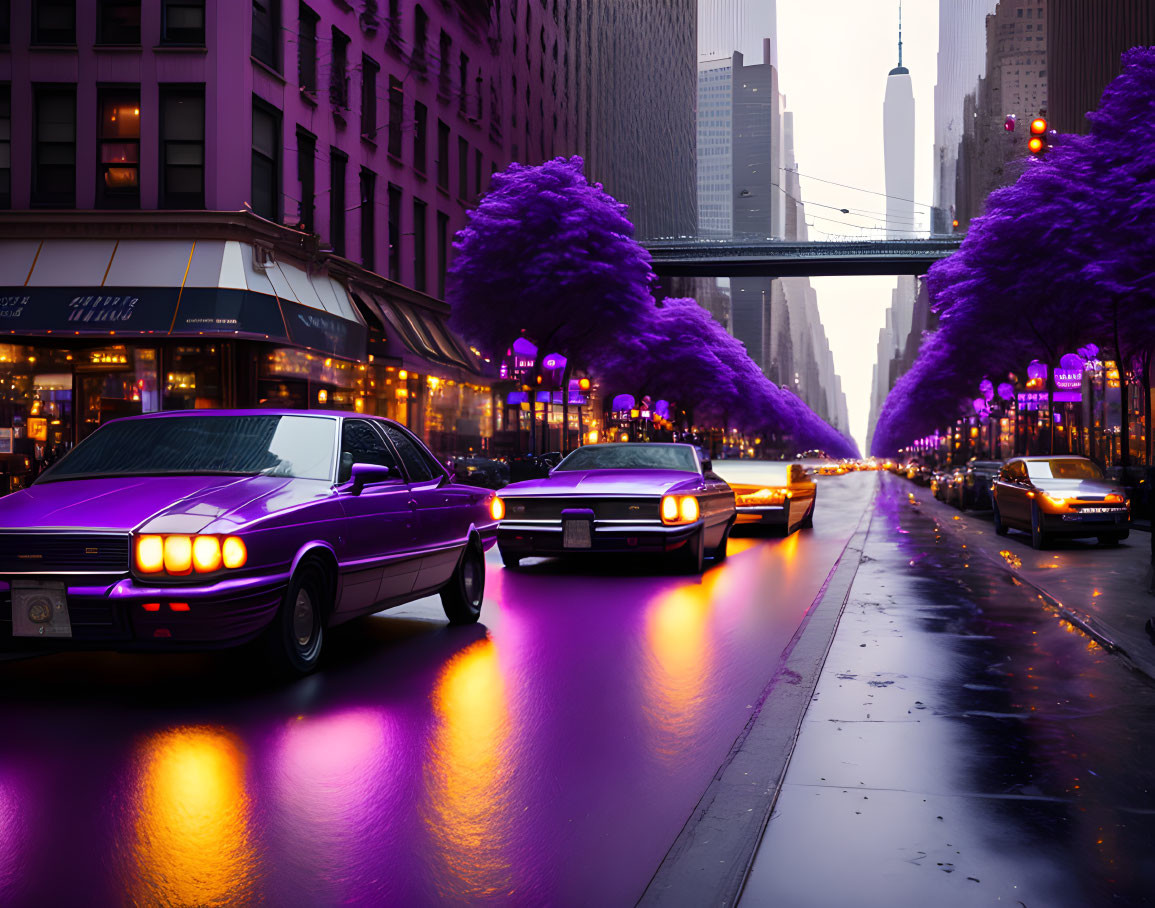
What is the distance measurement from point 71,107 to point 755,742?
2722 centimetres

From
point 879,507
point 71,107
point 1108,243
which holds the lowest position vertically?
point 879,507

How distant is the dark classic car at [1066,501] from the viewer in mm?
18297

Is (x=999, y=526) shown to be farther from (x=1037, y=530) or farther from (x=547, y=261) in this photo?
(x=547, y=261)

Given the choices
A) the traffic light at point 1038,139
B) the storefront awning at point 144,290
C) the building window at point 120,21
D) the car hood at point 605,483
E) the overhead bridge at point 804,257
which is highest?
the overhead bridge at point 804,257

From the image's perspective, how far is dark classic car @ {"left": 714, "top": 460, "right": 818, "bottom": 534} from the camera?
20516mm

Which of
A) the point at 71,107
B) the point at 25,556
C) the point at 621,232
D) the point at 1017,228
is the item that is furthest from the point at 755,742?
the point at 621,232

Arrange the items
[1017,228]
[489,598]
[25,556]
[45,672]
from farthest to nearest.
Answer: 1. [1017,228]
2. [489,598]
3. [45,672]
4. [25,556]

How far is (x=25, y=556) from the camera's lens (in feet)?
20.6

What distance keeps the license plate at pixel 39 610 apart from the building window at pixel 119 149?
2342 cm

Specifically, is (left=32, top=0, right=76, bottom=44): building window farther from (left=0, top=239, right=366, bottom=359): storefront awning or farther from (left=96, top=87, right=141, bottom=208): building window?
(left=0, top=239, right=366, bottom=359): storefront awning

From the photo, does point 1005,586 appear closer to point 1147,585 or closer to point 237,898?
point 1147,585

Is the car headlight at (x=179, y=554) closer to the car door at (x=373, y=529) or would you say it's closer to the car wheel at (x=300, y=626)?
the car wheel at (x=300, y=626)

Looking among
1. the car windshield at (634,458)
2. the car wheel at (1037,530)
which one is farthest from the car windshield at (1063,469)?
the car windshield at (634,458)

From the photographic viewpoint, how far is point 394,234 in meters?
38.1
